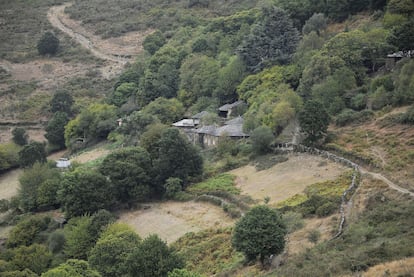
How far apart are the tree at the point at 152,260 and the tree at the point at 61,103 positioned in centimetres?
5072

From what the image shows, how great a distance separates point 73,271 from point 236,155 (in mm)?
22622

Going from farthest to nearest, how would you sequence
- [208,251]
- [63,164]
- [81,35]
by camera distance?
[81,35] < [63,164] < [208,251]

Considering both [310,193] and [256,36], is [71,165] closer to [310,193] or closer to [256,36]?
[256,36]

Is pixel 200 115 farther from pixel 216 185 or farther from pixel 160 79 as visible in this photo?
pixel 216 185

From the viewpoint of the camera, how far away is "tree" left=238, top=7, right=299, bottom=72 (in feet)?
206

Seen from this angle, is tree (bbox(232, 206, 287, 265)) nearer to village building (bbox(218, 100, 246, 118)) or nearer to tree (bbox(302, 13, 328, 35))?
village building (bbox(218, 100, 246, 118))

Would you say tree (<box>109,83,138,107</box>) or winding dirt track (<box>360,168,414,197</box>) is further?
tree (<box>109,83,138,107</box>)

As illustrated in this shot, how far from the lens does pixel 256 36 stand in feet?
210

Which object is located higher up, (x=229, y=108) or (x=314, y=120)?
(x=314, y=120)

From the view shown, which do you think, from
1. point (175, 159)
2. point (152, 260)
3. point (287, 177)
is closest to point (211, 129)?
point (175, 159)

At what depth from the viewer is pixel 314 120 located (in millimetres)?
45688

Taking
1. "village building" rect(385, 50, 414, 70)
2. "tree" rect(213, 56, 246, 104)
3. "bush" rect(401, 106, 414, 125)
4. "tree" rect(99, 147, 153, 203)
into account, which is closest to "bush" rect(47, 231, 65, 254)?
"tree" rect(99, 147, 153, 203)

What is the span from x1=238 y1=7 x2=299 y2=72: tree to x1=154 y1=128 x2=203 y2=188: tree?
670 inches

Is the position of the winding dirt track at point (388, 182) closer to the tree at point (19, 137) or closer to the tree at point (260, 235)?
the tree at point (260, 235)
